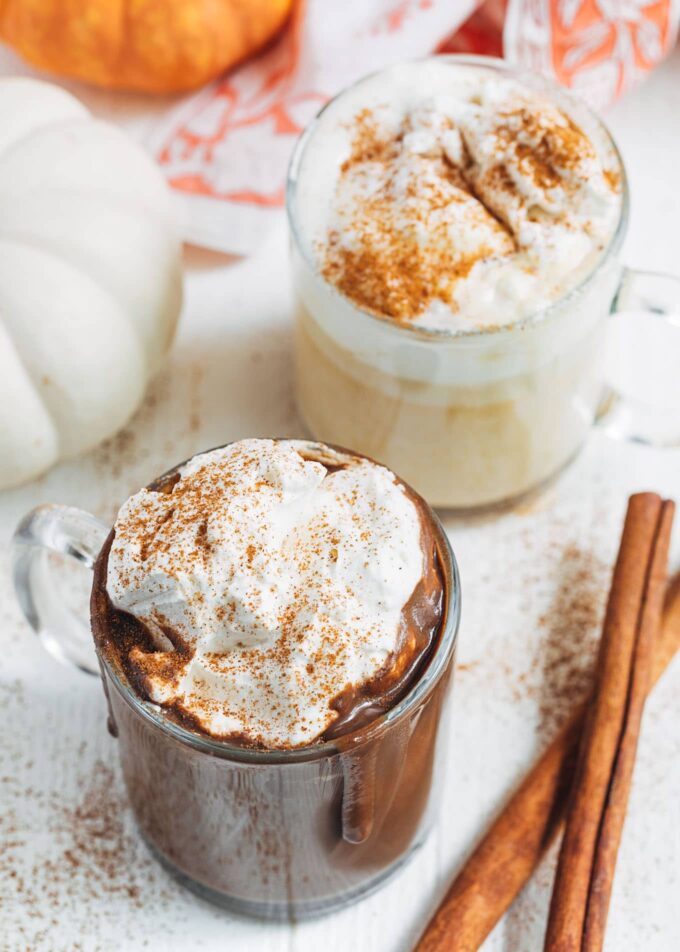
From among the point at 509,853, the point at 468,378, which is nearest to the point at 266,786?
the point at 509,853

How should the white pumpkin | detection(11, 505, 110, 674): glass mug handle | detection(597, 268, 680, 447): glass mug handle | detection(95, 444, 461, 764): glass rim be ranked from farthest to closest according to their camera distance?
detection(597, 268, 680, 447): glass mug handle < the white pumpkin < detection(11, 505, 110, 674): glass mug handle < detection(95, 444, 461, 764): glass rim

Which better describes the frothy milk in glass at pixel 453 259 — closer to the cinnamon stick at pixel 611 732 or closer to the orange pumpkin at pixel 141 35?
the cinnamon stick at pixel 611 732

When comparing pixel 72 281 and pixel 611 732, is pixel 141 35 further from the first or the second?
pixel 611 732

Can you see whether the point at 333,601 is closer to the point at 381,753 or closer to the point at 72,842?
the point at 381,753

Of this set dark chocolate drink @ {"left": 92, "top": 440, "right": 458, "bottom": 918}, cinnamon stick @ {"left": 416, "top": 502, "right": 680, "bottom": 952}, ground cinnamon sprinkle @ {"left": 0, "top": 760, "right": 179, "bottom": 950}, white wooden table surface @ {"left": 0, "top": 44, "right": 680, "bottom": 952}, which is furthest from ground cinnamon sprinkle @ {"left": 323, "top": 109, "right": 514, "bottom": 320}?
ground cinnamon sprinkle @ {"left": 0, "top": 760, "right": 179, "bottom": 950}

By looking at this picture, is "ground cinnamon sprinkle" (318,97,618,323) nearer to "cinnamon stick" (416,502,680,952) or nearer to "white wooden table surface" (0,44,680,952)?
"white wooden table surface" (0,44,680,952)
